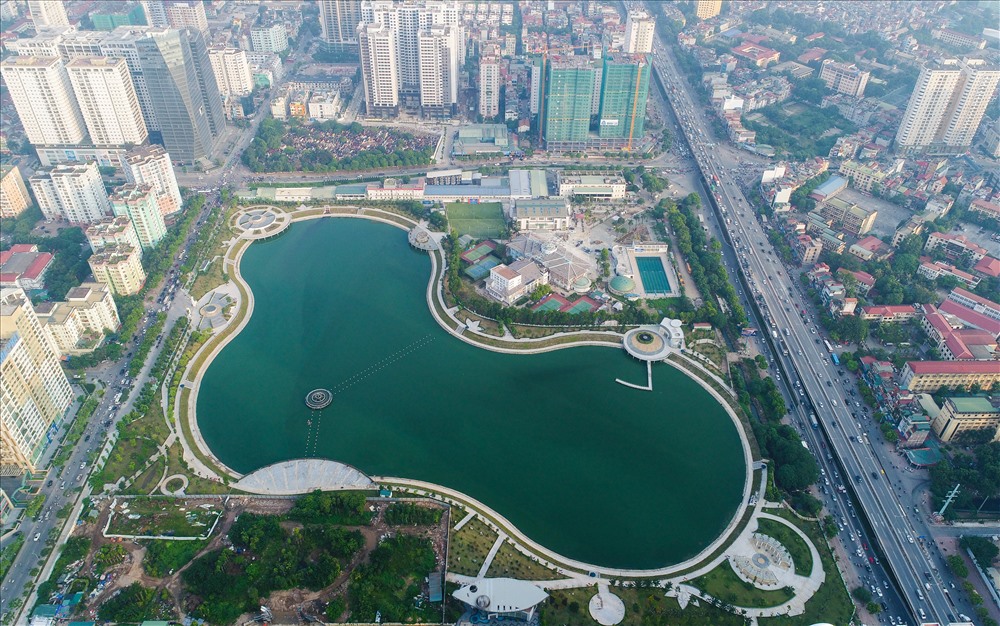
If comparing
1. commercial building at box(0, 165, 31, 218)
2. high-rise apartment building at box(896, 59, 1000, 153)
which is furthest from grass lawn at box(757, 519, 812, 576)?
commercial building at box(0, 165, 31, 218)

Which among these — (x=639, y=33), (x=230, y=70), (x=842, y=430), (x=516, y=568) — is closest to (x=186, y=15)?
(x=230, y=70)

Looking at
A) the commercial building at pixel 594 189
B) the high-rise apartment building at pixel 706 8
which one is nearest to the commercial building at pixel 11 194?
the commercial building at pixel 594 189

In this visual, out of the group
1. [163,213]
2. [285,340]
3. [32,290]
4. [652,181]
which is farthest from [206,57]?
[652,181]

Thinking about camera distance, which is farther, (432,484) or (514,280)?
(514,280)

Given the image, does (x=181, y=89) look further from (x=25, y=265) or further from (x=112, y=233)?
(x=25, y=265)

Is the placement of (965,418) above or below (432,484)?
above

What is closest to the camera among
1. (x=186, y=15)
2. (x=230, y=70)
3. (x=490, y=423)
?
(x=490, y=423)

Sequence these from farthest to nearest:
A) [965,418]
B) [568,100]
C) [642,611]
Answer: [568,100]
[965,418]
[642,611]
